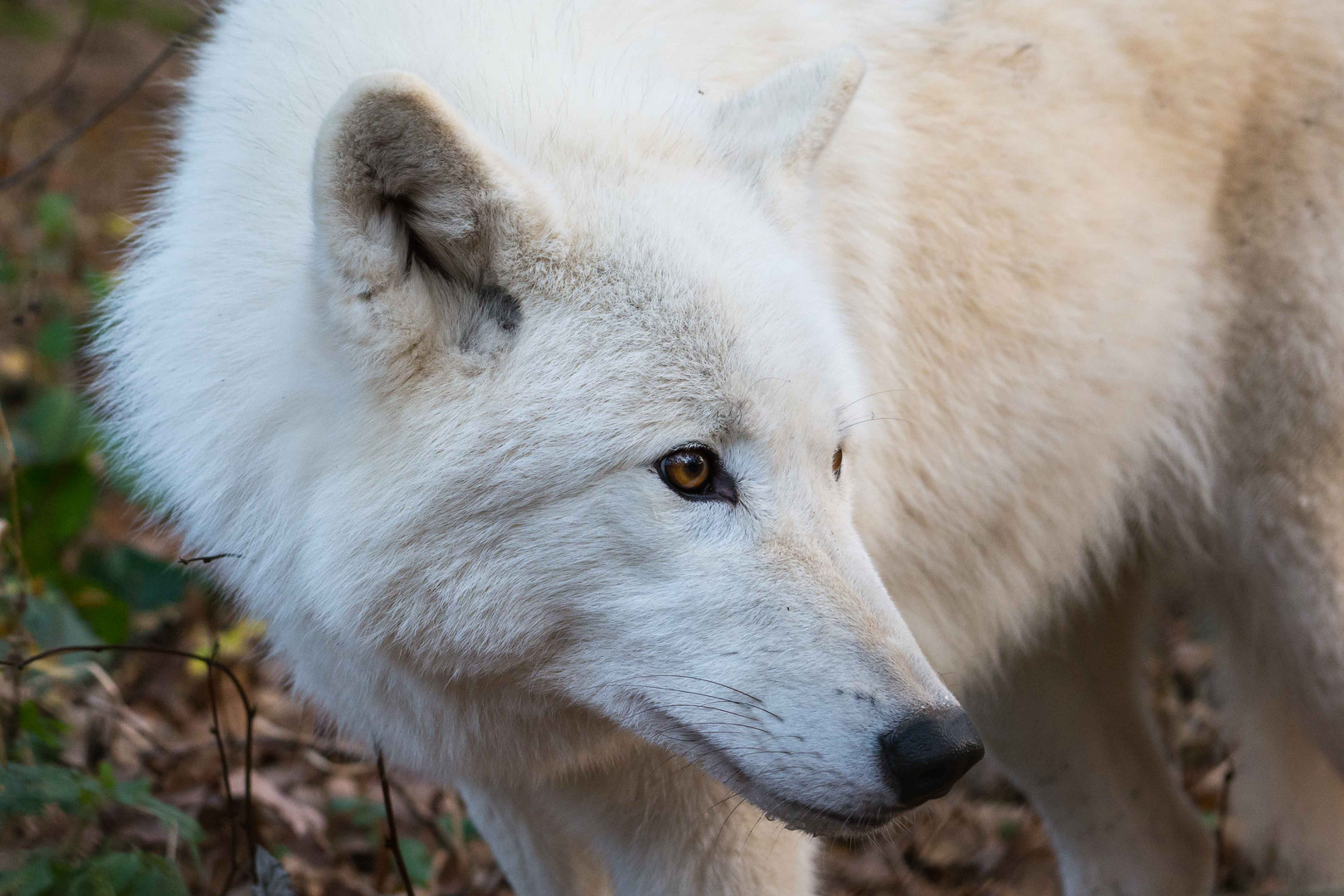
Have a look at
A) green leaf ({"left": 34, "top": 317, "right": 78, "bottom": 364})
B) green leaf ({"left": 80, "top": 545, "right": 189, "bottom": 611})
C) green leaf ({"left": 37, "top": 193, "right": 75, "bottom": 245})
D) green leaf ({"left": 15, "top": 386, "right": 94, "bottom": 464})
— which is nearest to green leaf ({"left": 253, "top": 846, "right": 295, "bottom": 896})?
green leaf ({"left": 80, "top": 545, "right": 189, "bottom": 611})

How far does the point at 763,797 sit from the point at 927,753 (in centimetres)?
31

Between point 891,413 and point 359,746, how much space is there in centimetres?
153

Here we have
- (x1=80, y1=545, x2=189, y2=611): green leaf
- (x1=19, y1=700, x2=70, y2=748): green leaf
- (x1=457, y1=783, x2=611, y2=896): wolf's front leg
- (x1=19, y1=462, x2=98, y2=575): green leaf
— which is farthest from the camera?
(x1=19, y1=462, x2=98, y2=575): green leaf

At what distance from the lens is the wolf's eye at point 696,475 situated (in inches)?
78.4

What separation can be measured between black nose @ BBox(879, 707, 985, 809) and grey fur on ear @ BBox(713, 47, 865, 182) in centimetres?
106

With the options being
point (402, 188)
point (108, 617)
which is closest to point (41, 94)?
point (108, 617)

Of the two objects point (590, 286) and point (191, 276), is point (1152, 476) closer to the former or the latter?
point (590, 286)

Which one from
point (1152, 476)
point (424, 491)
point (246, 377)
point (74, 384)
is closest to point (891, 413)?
point (1152, 476)

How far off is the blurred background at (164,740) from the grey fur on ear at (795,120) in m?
1.26

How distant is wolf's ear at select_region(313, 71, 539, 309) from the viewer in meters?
1.77

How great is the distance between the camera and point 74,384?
5.46m

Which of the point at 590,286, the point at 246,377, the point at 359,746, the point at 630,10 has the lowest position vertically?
the point at 359,746

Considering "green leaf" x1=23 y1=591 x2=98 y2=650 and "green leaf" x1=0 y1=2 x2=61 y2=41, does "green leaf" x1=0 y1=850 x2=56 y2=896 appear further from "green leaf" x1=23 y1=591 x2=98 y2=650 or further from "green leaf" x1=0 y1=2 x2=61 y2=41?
"green leaf" x1=0 y1=2 x2=61 y2=41

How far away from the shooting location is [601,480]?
6.46 ft
